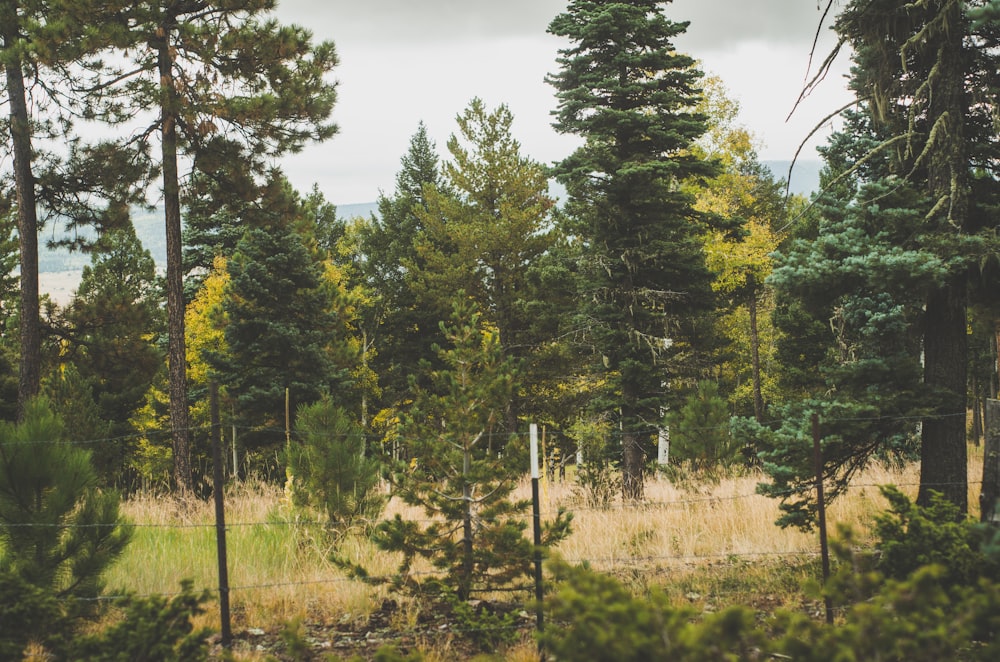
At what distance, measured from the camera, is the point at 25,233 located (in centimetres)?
1224

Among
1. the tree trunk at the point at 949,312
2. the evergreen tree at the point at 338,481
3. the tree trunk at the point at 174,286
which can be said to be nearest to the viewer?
the tree trunk at the point at 949,312

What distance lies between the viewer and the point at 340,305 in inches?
904

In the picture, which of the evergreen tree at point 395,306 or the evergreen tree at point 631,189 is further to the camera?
the evergreen tree at point 395,306

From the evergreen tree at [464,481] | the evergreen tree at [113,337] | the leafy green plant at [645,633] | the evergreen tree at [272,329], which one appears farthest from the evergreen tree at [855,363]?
the evergreen tree at [272,329]

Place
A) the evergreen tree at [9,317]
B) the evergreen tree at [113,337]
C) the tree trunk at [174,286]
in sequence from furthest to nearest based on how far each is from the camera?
the evergreen tree at [9,317] → the evergreen tree at [113,337] → the tree trunk at [174,286]

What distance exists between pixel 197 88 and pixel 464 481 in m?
9.66

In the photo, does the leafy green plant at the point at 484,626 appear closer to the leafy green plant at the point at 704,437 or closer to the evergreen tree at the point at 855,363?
the evergreen tree at the point at 855,363

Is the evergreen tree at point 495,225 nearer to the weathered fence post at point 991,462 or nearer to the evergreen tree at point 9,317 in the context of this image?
the evergreen tree at point 9,317

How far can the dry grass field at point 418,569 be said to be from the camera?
588 centimetres

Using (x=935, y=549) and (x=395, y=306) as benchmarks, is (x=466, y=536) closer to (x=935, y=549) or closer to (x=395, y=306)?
(x=935, y=549)

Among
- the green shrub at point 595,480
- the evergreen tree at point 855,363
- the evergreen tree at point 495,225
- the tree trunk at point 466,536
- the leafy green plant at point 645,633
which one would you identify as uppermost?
the evergreen tree at point 495,225

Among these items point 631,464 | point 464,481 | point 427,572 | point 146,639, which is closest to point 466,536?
point 464,481

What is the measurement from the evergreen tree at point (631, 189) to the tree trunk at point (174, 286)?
680 cm

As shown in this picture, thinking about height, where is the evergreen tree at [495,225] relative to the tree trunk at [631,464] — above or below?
above
